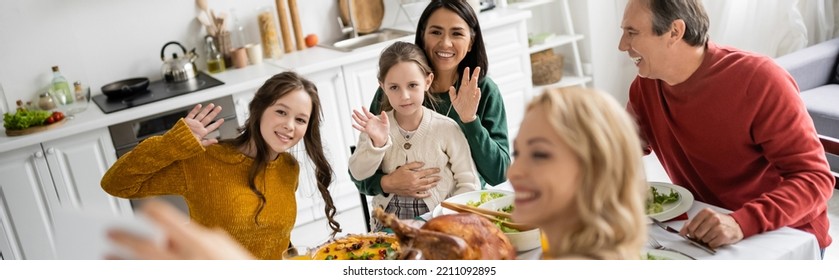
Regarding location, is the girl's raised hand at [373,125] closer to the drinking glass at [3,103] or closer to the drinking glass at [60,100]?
the drinking glass at [60,100]

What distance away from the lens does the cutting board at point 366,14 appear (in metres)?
3.45

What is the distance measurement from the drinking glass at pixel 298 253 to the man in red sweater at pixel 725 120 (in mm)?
594

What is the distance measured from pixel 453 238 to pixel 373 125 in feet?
1.87

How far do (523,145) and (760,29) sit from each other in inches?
121

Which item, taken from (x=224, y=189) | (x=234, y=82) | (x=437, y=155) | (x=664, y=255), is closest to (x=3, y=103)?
(x=234, y=82)

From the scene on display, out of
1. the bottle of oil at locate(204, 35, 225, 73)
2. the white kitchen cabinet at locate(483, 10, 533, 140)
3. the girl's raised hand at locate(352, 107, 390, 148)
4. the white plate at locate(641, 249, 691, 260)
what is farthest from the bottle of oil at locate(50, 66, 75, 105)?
the white plate at locate(641, 249, 691, 260)

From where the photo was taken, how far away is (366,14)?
3480 mm

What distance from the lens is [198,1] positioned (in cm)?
321

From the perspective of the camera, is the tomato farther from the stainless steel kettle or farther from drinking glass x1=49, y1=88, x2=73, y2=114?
drinking glass x1=49, y1=88, x2=73, y2=114

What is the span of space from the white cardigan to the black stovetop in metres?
1.37

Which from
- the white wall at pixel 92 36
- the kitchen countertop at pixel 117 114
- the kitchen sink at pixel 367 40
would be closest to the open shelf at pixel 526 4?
the kitchen sink at pixel 367 40

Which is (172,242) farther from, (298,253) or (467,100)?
(467,100)

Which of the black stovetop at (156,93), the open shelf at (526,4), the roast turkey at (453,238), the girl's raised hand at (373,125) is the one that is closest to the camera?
the roast turkey at (453,238)
